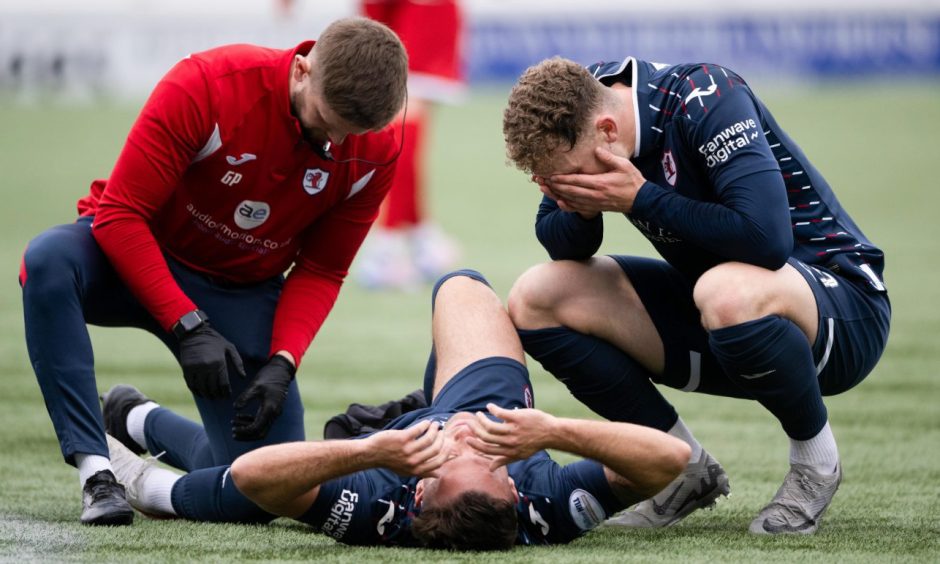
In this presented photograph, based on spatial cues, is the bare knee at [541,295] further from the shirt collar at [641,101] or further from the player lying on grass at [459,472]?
the shirt collar at [641,101]

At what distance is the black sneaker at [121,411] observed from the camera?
13.9ft

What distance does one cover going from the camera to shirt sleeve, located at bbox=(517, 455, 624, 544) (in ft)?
10.5

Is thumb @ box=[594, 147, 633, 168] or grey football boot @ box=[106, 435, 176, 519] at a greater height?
thumb @ box=[594, 147, 633, 168]

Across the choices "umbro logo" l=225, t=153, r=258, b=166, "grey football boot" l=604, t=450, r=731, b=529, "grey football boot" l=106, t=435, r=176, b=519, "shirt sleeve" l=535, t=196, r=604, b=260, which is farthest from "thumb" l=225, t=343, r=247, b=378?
"grey football boot" l=604, t=450, r=731, b=529

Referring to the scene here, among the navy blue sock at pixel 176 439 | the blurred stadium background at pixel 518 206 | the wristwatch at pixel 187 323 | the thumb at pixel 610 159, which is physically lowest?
the blurred stadium background at pixel 518 206

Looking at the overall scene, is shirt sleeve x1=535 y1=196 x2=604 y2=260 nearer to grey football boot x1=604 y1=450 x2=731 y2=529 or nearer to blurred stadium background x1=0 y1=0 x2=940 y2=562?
grey football boot x1=604 y1=450 x2=731 y2=529

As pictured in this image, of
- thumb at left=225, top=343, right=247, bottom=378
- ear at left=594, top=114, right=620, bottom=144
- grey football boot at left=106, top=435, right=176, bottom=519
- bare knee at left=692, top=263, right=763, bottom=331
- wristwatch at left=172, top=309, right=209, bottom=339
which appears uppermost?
ear at left=594, top=114, right=620, bottom=144

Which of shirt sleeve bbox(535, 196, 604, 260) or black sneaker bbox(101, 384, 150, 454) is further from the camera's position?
black sneaker bbox(101, 384, 150, 454)

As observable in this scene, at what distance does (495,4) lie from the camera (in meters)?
24.5

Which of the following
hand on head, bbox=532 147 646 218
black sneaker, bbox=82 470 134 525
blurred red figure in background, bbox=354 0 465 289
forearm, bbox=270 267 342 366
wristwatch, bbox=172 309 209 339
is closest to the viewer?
hand on head, bbox=532 147 646 218

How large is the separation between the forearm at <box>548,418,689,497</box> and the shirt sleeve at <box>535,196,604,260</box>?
0.65 meters

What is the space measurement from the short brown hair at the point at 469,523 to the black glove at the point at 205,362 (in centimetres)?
66

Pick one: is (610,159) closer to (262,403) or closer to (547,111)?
(547,111)

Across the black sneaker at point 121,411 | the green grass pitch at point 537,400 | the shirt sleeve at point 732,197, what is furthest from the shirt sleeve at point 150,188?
the shirt sleeve at point 732,197
